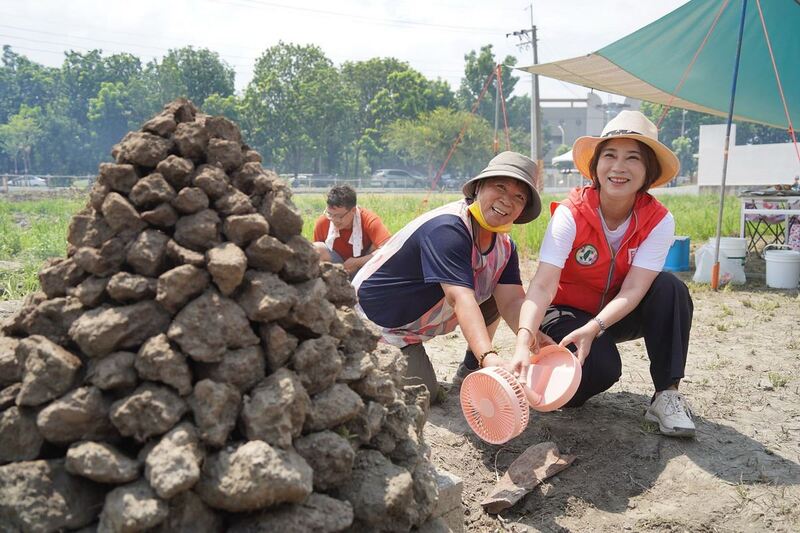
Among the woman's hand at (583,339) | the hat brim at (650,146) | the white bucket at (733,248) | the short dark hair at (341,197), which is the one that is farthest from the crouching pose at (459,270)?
the white bucket at (733,248)

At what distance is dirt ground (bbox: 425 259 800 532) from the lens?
7.55 ft

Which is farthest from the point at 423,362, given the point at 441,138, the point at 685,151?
the point at 685,151

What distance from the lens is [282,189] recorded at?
5.77 feet

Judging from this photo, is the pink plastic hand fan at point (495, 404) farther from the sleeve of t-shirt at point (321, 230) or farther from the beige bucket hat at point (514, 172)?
the sleeve of t-shirt at point (321, 230)

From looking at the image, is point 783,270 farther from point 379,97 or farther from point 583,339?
point 379,97

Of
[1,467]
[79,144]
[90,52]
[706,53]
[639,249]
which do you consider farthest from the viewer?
[90,52]

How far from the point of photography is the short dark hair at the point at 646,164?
9.12 ft

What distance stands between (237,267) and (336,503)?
597 millimetres

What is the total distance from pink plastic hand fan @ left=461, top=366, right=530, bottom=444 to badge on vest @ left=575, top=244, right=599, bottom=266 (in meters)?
0.88

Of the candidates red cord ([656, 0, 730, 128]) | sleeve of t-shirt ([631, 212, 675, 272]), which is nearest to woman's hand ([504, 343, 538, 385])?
sleeve of t-shirt ([631, 212, 675, 272])

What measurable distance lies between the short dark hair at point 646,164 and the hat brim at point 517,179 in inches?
13.4

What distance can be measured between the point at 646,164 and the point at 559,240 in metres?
0.53

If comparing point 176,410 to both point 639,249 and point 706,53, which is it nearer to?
point 639,249

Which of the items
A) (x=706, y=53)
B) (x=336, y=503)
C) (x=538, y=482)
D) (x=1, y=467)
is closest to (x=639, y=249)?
(x=538, y=482)
